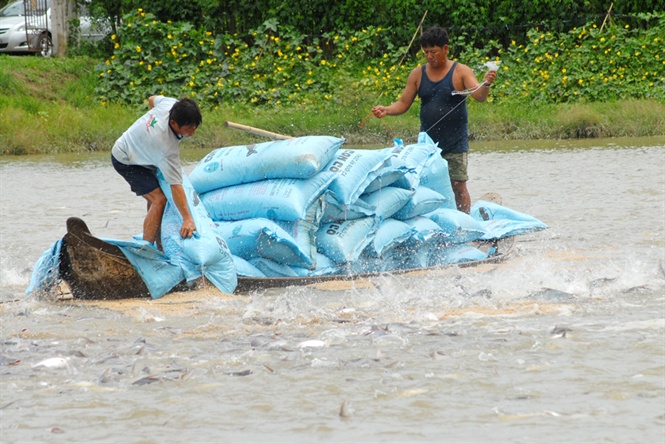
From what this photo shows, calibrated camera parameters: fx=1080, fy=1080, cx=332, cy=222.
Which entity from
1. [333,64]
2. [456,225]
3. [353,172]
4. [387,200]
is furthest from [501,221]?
[333,64]

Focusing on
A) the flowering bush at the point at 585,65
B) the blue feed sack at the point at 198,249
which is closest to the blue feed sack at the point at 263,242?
the blue feed sack at the point at 198,249

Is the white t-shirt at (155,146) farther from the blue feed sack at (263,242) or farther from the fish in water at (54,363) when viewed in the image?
the fish in water at (54,363)

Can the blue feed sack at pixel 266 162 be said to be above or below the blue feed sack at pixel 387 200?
above

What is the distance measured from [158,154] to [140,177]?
25 cm

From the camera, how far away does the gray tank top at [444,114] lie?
297 inches

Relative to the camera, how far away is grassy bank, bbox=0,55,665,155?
15.8 m

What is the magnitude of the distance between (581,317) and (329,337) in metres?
1.25

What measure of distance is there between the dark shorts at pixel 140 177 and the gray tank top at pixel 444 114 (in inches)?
85.7

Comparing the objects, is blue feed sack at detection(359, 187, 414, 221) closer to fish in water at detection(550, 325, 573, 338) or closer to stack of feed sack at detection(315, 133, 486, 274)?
stack of feed sack at detection(315, 133, 486, 274)

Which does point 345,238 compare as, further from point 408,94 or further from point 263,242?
point 408,94

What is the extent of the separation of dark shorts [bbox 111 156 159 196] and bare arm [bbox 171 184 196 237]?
0.28 meters

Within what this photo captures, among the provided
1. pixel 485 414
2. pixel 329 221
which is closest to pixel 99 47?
pixel 329 221

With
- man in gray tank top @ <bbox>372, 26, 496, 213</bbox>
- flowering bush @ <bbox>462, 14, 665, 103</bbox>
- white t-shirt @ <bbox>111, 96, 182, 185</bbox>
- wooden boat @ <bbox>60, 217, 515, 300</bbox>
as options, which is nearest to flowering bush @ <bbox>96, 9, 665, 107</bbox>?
flowering bush @ <bbox>462, 14, 665, 103</bbox>

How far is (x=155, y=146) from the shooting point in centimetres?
621
